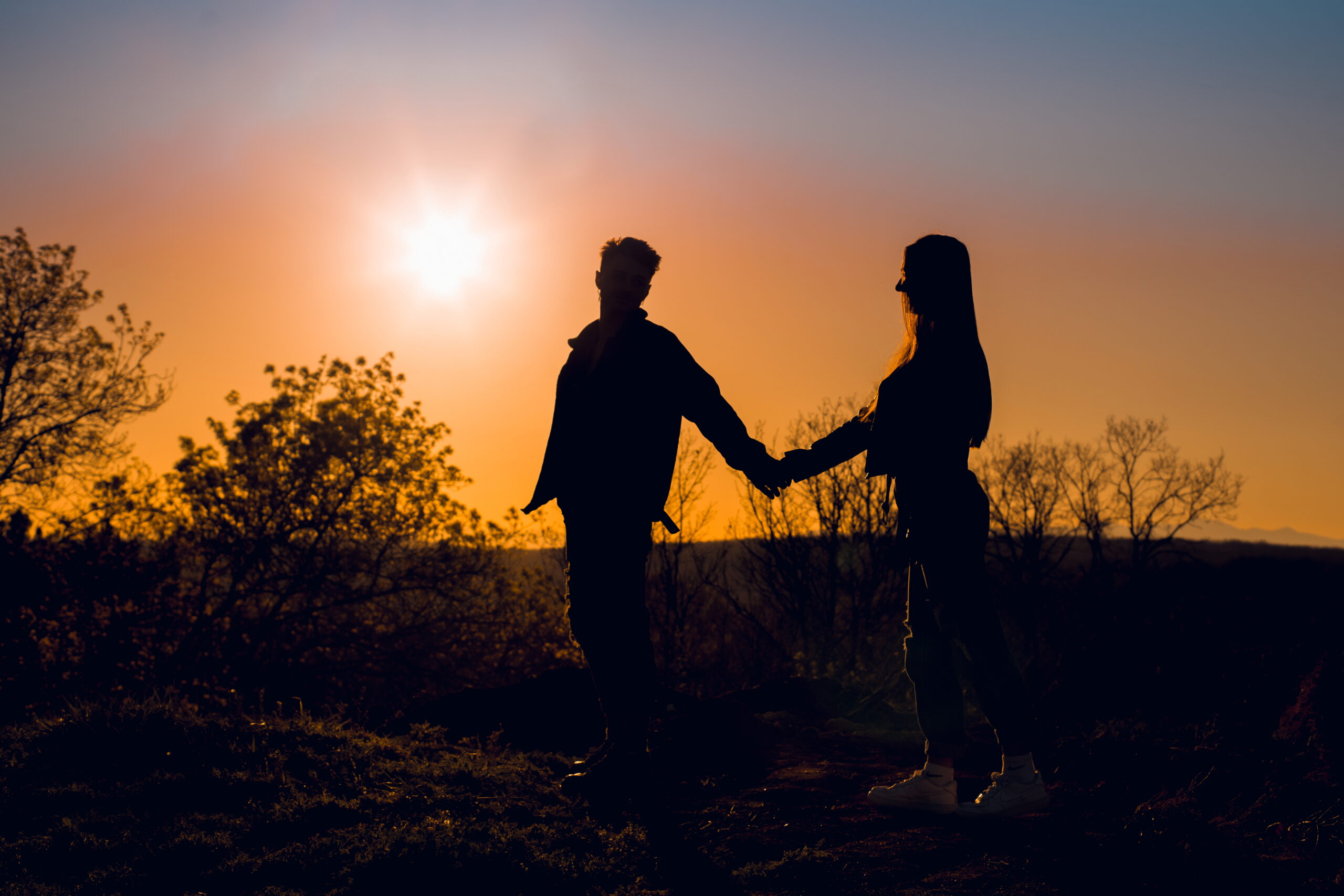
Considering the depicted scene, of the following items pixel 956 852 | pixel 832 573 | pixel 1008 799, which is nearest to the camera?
pixel 956 852

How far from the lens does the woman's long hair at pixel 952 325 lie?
354cm

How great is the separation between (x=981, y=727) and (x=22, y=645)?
1862cm

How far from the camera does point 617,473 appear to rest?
4.07 metres

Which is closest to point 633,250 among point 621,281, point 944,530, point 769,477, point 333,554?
point 621,281

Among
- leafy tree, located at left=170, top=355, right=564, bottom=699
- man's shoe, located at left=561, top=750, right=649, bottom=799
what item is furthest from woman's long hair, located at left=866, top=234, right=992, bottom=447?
leafy tree, located at left=170, top=355, right=564, bottom=699

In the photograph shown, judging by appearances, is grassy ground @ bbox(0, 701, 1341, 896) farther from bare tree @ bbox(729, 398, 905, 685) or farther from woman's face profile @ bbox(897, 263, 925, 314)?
bare tree @ bbox(729, 398, 905, 685)

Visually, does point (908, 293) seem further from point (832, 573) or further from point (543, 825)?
point (832, 573)

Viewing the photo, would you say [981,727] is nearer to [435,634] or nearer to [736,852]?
[736,852]

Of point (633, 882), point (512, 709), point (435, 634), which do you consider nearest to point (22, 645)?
point (435, 634)

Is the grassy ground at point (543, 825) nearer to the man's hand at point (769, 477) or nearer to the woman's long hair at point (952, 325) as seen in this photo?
the man's hand at point (769, 477)

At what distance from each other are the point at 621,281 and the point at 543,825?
2.33 metres

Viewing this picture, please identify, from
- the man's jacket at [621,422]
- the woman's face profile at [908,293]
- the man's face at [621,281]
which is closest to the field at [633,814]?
the man's jacket at [621,422]

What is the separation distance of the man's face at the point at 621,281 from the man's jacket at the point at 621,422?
0.29 feet

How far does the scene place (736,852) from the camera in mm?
3074
